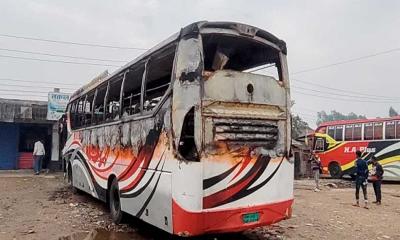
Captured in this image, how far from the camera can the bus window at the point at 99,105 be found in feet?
31.2

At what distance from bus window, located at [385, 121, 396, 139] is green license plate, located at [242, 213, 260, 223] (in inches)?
641

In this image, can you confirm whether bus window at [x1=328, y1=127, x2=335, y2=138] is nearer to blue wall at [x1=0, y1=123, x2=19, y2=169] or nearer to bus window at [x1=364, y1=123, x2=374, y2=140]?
bus window at [x1=364, y1=123, x2=374, y2=140]

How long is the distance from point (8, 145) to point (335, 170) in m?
18.0

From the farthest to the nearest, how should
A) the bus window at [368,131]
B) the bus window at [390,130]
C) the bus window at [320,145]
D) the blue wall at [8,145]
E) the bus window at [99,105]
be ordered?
the bus window at [320,145] < the blue wall at [8,145] < the bus window at [368,131] < the bus window at [390,130] < the bus window at [99,105]

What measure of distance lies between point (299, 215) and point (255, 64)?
424 cm

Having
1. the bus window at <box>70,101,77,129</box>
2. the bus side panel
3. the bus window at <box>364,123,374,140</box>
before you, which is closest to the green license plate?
the bus side panel

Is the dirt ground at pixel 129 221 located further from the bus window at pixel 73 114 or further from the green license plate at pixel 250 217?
the bus window at pixel 73 114

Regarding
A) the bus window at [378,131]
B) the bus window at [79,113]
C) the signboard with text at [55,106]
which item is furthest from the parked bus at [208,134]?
the bus window at [378,131]

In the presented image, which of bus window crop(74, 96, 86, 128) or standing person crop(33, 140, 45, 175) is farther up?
bus window crop(74, 96, 86, 128)

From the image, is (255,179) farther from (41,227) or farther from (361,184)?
(361,184)

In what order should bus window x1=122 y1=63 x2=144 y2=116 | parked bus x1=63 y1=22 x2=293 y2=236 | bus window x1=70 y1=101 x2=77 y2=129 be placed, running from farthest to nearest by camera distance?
bus window x1=70 y1=101 x2=77 y2=129 → bus window x1=122 y1=63 x2=144 y2=116 → parked bus x1=63 y1=22 x2=293 y2=236

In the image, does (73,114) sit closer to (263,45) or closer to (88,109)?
(88,109)

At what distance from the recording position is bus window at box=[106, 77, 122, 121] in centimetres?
842

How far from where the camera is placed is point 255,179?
6270 millimetres
